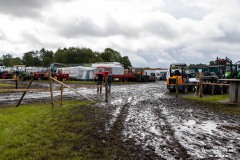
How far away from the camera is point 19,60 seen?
454ft

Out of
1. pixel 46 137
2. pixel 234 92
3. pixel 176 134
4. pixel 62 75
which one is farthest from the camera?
pixel 62 75

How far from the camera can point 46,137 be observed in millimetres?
7824

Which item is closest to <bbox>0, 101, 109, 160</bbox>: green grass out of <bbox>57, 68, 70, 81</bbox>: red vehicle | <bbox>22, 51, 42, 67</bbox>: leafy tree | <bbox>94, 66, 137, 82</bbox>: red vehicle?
<bbox>94, 66, 137, 82</bbox>: red vehicle

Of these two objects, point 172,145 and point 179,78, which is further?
point 179,78

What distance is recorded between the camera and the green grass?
6.32 m

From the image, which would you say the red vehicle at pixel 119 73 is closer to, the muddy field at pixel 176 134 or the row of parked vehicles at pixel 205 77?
the row of parked vehicles at pixel 205 77

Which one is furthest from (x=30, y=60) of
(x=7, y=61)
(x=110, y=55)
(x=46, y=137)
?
(x=46, y=137)

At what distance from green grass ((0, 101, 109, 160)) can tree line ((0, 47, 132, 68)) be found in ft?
253

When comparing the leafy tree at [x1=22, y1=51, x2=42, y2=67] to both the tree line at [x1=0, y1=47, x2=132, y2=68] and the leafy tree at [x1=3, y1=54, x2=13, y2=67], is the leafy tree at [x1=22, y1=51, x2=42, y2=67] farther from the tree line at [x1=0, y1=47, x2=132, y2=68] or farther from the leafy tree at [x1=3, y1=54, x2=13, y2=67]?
the leafy tree at [x1=3, y1=54, x2=13, y2=67]

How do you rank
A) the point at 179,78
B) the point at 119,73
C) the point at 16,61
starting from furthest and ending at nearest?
the point at 16,61
the point at 119,73
the point at 179,78

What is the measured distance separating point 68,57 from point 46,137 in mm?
103161

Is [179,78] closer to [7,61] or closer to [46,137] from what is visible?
[46,137]

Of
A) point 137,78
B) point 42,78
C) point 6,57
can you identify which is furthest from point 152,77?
point 6,57

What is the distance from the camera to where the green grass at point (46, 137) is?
6320mm
